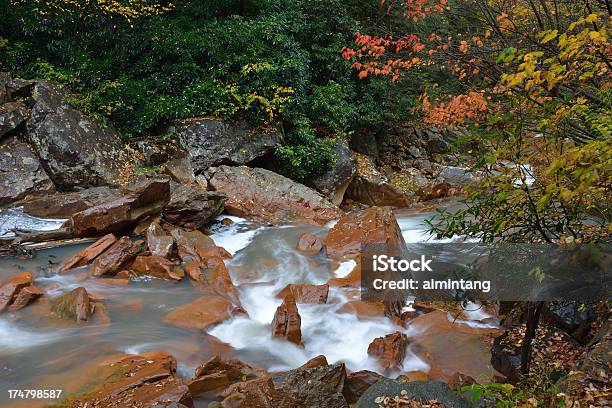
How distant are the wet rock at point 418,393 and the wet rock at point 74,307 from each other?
404 cm

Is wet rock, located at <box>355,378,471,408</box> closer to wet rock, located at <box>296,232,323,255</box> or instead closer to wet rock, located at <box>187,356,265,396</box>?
wet rock, located at <box>187,356,265,396</box>

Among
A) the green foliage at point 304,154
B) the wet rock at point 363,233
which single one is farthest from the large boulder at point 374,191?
the wet rock at point 363,233

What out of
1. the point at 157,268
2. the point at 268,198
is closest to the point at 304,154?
the point at 268,198

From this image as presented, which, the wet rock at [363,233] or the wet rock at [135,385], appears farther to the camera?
the wet rock at [363,233]

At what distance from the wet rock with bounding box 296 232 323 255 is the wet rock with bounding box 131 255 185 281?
2.53 metres

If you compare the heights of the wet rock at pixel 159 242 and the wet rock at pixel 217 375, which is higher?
the wet rock at pixel 217 375

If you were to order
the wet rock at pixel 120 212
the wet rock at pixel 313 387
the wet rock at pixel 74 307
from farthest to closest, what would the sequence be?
the wet rock at pixel 120 212, the wet rock at pixel 74 307, the wet rock at pixel 313 387

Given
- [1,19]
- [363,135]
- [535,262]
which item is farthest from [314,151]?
[535,262]

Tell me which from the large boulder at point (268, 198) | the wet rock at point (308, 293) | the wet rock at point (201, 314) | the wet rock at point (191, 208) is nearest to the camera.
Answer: the wet rock at point (201, 314)

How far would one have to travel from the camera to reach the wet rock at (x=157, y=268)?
24.2 feet

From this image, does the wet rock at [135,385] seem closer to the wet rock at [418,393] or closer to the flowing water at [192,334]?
the flowing water at [192,334]

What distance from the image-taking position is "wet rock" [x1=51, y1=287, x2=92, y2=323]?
19.0 feet

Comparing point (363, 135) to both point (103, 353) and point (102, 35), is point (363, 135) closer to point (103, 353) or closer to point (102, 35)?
point (102, 35)

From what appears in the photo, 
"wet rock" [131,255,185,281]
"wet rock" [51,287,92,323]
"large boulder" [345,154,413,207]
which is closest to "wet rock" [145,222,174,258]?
"wet rock" [131,255,185,281]
